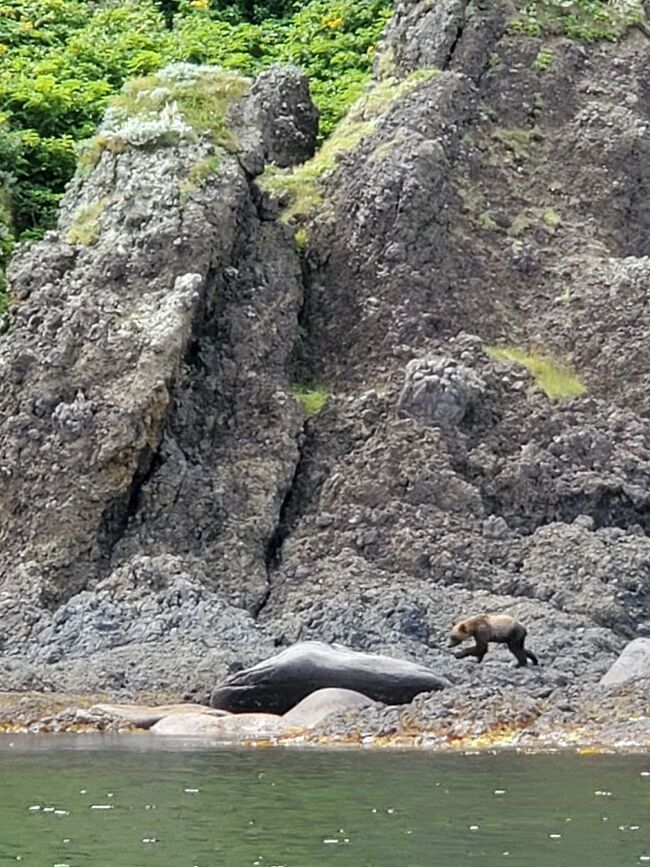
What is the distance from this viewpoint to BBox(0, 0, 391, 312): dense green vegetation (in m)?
49.8

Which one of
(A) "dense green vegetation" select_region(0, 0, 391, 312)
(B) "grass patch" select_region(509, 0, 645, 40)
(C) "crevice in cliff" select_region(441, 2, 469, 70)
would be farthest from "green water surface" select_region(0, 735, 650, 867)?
(B) "grass patch" select_region(509, 0, 645, 40)

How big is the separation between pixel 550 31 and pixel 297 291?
1003 cm

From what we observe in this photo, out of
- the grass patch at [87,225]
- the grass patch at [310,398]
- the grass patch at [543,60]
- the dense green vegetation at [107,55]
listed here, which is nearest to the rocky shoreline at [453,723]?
the grass patch at [310,398]

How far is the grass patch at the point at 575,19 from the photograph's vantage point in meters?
44.9

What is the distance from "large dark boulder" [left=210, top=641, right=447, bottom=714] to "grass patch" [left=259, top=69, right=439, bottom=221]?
14489 mm

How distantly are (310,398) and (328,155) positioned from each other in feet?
20.9

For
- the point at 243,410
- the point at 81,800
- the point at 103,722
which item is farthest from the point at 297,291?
the point at 81,800

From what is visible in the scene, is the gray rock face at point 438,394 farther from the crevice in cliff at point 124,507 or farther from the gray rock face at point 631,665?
the gray rock face at point 631,665

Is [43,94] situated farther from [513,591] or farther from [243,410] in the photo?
[513,591]

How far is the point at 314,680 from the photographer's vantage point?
2845 cm

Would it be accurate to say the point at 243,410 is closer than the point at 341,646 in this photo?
No

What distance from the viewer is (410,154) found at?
40.1 m

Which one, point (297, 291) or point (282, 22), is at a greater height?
point (282, 22)

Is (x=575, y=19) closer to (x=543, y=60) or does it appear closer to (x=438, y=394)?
(x=543, y=60)
